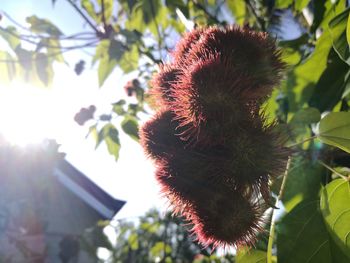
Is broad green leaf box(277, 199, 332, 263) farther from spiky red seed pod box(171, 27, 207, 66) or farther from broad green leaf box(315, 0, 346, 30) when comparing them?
broad green leaf box(315, 0, 346, 30)

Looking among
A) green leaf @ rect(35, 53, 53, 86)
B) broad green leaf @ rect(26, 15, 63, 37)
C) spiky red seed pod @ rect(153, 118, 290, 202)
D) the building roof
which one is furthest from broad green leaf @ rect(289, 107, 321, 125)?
the building roof

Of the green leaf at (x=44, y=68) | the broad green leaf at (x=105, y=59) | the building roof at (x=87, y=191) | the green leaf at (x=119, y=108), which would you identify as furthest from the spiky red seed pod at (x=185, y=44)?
the building roof at (x=87, y=191)

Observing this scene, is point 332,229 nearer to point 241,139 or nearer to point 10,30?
point 241,139

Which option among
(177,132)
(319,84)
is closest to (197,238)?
(177,132)

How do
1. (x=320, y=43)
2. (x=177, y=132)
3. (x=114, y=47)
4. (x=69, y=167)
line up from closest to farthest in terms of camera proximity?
(x=177, y=132), (x=320, y=43), (x=114, y=47), (x=69, y=167)

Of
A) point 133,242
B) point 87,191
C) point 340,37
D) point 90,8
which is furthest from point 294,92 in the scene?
point 87,191

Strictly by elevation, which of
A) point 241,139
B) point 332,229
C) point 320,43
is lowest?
point 332,229

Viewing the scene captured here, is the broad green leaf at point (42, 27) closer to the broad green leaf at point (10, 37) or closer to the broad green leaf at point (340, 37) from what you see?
the broad green leaf at point (10, 37)

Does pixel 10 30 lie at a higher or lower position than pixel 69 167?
higher
